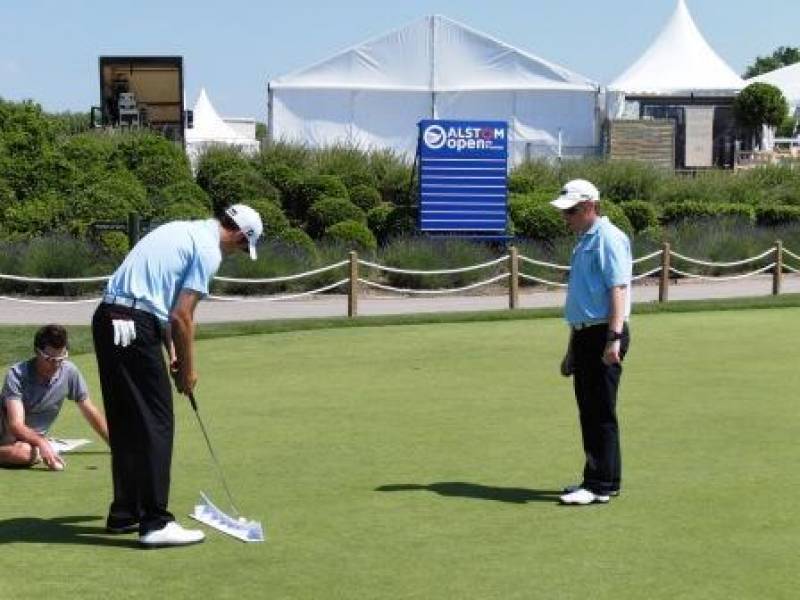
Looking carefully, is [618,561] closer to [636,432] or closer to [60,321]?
[636,432]

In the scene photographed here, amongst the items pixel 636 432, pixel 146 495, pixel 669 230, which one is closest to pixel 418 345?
pixel 636 432

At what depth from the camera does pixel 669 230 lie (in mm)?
30906

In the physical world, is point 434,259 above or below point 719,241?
below

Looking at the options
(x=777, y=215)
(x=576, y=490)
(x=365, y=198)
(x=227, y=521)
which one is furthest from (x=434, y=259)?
(x=227, y=521)

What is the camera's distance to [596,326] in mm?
7801

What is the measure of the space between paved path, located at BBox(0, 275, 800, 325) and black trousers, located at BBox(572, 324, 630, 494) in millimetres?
12204

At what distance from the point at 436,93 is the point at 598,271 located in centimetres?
3739

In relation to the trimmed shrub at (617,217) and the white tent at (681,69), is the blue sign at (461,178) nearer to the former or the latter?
the trimmed shrub at (617,217)

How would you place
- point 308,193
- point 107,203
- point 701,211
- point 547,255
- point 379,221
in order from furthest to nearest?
point 701,211
point 308,193
point 379,221
point 547,255
point 107,203

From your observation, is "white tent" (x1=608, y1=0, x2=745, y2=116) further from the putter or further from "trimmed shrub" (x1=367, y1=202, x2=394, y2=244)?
the putter

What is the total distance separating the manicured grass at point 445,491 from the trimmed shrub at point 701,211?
18.1m

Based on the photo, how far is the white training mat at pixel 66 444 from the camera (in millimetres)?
9289

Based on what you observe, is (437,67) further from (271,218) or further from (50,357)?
(50,357)

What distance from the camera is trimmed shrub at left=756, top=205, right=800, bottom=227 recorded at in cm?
3247
